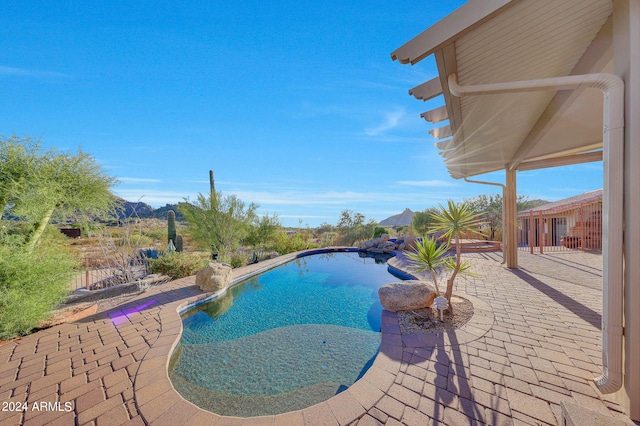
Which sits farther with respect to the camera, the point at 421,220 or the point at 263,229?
the point at 421,220

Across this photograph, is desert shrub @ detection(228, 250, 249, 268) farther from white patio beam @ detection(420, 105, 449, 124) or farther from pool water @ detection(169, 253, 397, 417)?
white patio beam @ detection(420, 105, 449, 124)

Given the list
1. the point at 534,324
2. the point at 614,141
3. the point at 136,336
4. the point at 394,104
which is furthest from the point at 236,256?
the point at 614,141

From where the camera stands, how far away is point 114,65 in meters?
6.43

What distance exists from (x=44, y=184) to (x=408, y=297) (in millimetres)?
6720

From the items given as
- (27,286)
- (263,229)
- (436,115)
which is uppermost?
(436,115)

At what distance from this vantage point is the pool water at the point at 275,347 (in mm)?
2736

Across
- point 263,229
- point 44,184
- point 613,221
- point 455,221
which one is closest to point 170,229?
point 263,229

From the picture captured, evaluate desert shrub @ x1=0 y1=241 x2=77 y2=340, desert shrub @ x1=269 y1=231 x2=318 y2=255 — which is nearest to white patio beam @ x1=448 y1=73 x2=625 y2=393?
desert shrub @ x1=0 y1=241 x2=77 y2=340

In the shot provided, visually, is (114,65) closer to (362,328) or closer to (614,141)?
(362,328)

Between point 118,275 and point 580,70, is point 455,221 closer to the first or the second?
point 580,70

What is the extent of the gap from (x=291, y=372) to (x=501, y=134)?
5.86 m

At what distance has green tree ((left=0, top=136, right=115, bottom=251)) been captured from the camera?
3914 mm

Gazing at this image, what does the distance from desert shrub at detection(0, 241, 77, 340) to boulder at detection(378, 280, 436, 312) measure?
18.5 ft

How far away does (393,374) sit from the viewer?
8.33ft
